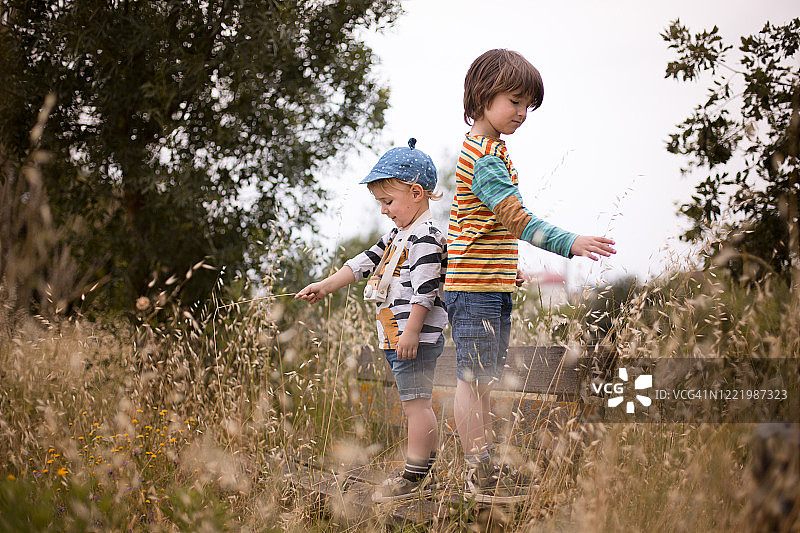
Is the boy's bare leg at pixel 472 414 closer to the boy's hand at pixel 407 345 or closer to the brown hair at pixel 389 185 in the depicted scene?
the boy's hand at pixel 407 345

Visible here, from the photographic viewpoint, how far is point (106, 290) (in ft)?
17.6

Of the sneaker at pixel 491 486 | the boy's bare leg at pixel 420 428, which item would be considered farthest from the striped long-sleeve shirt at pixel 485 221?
the sneaker at pixel 491 486

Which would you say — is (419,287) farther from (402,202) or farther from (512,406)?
(512,406)

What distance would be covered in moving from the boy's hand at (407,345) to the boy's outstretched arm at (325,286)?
466 millimetres

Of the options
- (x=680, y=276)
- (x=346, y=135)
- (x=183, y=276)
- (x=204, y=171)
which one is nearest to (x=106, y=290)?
(x=183, y=276)

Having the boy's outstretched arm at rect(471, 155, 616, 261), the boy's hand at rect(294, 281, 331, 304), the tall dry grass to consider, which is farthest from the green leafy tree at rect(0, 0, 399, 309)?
the boy's outstretched arm at rect(471, 155, 616, 261)

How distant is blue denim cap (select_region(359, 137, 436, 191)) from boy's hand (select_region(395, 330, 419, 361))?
0.68 metres

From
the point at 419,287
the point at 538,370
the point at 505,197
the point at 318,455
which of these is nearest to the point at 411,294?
the point at 419,287

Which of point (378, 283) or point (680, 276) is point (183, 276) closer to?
point (378, 283)

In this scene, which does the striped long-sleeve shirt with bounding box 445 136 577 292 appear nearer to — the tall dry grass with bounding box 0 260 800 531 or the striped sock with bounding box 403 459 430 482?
the tall dry grass with bounding box 0 260 800 531

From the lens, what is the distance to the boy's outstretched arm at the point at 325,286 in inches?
118

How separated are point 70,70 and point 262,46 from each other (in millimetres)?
1524

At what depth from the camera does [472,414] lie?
8.87 ft

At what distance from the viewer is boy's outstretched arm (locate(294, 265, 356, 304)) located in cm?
301
